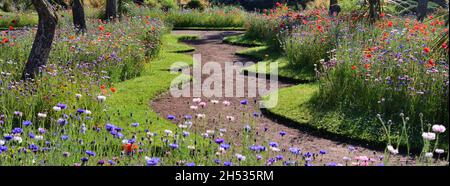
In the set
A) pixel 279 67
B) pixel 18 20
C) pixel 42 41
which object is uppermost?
pixel 42 41

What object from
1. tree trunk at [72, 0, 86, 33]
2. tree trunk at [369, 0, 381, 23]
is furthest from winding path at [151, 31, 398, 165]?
tree trunk at [72, 0, 86, 33]

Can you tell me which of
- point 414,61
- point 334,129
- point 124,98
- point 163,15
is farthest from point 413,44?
point 163,15

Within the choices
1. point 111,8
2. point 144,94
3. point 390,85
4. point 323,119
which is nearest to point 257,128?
point 323,119

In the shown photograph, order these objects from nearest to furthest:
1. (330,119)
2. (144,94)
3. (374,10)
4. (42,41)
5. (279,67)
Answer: (330,119) < (42,41) < (144,94) < (279,67) < (374,10)

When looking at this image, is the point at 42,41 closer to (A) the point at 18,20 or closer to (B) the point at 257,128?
(B) the point at 257,128

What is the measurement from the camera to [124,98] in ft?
28.9

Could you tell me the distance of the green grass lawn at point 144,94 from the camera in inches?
296

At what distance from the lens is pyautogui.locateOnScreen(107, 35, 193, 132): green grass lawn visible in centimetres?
751

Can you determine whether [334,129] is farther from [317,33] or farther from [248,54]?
[248,54]

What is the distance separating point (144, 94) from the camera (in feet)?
30.1

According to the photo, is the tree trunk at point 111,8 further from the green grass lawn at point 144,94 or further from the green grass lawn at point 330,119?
the green grass lawn at point 330,119

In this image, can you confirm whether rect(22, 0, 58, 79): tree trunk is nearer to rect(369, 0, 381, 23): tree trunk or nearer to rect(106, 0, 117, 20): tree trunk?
rect(369, 0, 381, 23): tree trunk

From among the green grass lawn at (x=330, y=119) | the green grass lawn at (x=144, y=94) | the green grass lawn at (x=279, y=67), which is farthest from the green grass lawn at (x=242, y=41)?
the green grass lawn at (x=330, y=119)

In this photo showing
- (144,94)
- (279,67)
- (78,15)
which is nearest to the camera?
(144,94)
